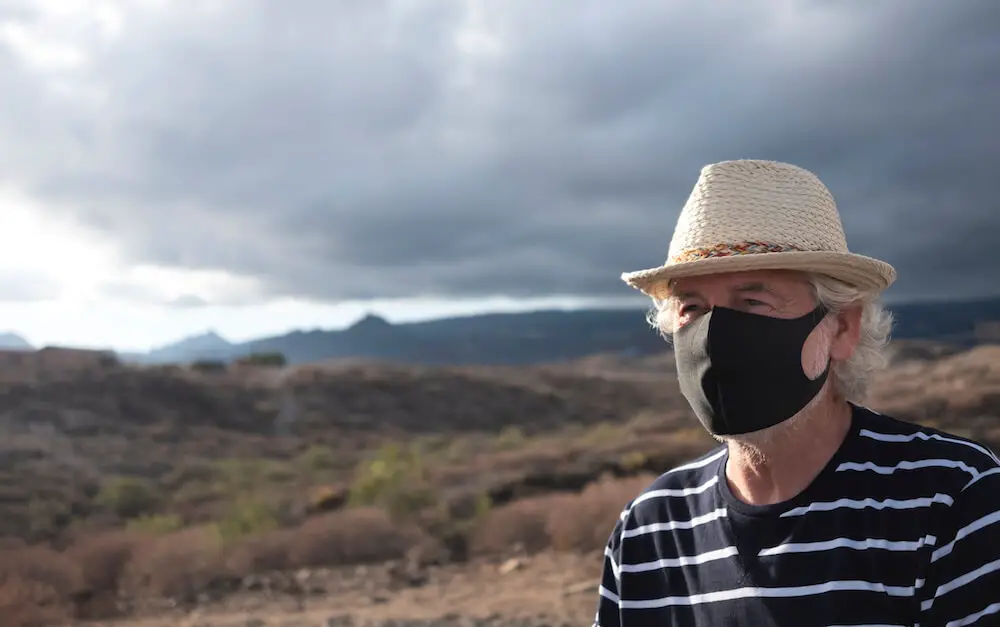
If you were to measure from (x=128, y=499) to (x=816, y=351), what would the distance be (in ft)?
70.2


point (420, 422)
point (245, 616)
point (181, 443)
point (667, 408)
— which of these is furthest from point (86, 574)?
point (667, 408)

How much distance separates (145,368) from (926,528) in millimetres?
52602

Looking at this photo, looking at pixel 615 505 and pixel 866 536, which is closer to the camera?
pixel 866 536

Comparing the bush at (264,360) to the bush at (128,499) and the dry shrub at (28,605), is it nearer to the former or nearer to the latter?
the bush at (128,499)

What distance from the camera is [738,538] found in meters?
2.47

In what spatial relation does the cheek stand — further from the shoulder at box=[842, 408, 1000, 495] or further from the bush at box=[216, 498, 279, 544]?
the bush at box=[216, 498, 279, 544]

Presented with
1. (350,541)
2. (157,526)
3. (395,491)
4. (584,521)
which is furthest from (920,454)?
(157,526)

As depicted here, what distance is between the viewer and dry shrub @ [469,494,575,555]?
560 inches

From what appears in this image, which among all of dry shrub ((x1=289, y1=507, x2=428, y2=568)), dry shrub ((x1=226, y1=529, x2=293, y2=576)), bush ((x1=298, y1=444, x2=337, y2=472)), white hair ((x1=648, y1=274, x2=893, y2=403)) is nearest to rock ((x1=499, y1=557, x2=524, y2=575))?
dry shrub ((x1=289, y1=507, x2=428, y2=568))

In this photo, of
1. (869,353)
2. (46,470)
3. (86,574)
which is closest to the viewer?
(869,353)

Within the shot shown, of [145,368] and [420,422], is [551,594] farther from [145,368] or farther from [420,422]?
[145,368]

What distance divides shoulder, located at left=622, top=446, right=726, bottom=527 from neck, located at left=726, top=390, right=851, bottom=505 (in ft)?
0.42

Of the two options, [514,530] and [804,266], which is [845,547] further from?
[514,530]

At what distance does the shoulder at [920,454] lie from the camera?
87.2 inches
